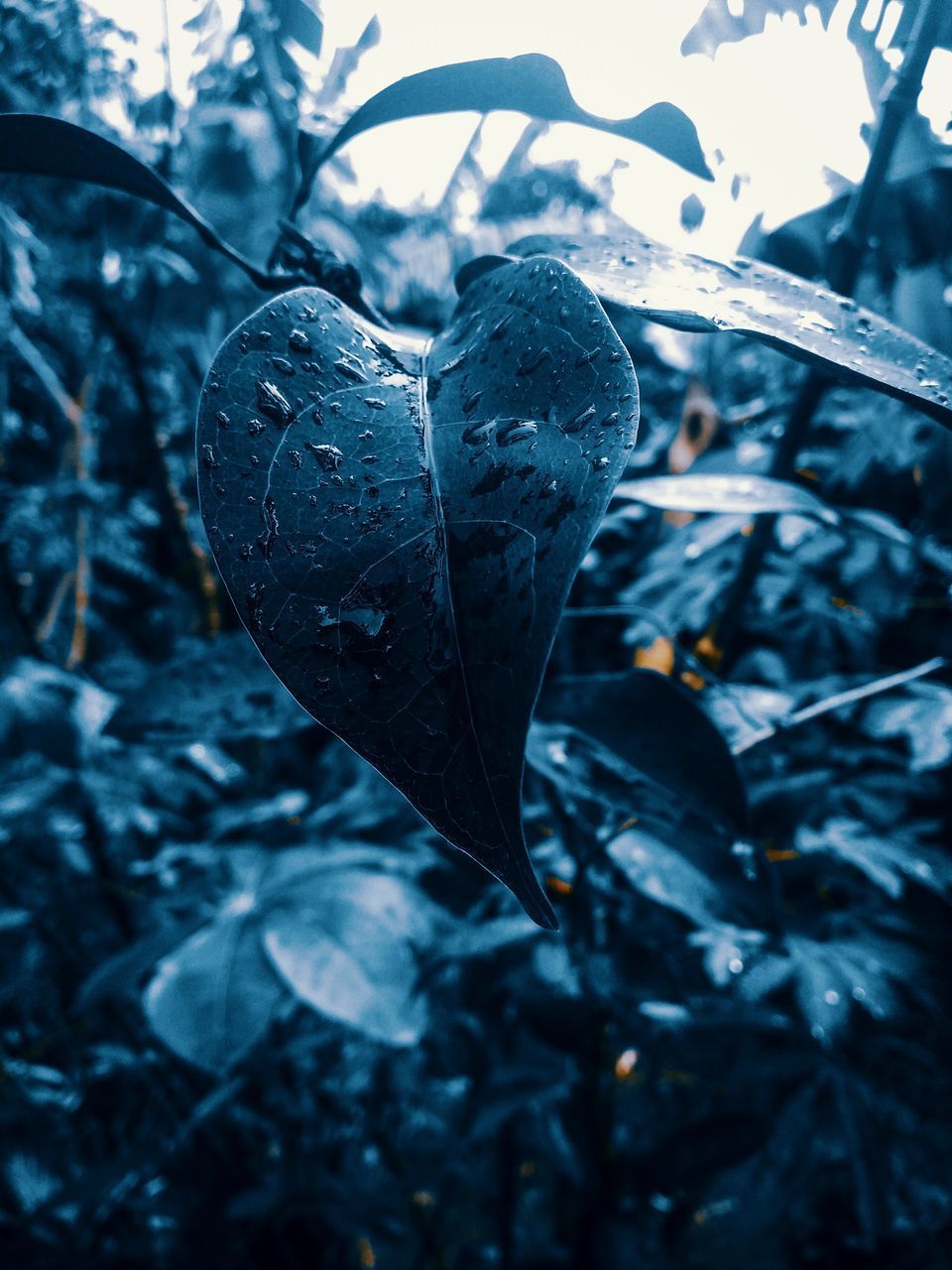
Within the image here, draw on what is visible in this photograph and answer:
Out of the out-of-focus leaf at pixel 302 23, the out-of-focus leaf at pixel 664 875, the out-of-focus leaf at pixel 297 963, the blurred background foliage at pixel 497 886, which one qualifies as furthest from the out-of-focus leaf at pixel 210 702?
the out-of-focus leaf at pixel 302 23

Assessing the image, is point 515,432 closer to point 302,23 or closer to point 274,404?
point 274,404

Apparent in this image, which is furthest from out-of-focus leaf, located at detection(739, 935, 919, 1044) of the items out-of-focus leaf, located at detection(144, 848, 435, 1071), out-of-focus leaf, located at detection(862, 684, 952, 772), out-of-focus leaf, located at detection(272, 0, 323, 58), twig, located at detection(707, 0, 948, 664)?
out-of-focus leaf, located at detection(272, 0, 323, 58)

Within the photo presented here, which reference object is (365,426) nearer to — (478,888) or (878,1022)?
(478,888)

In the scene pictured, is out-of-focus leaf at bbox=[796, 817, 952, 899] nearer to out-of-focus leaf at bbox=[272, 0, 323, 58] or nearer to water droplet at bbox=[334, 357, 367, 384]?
water droplet at bbox=[334, 357, 367, 384]

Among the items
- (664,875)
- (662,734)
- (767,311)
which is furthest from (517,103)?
(664,875)

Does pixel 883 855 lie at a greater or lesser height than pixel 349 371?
lesser
